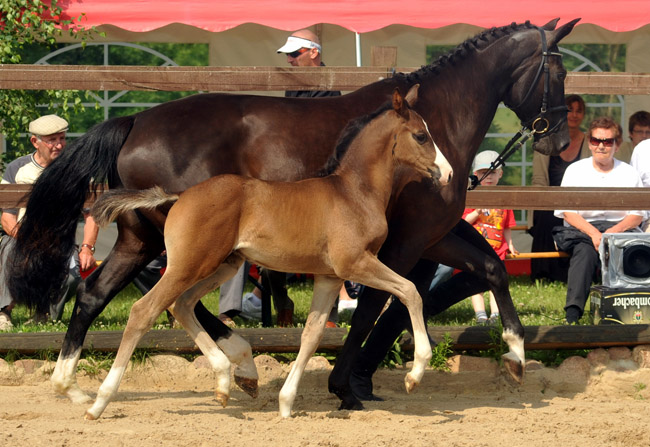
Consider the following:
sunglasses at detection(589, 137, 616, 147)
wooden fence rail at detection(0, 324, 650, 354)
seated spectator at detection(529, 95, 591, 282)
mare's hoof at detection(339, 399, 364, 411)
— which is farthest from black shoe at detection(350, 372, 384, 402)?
seated spectator at detection(529, 95, 591, 282)

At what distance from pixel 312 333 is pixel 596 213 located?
145 inches

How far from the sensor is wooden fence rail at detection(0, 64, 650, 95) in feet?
19.6

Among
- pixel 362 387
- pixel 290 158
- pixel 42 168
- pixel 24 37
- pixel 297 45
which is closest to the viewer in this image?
pixel 290 158

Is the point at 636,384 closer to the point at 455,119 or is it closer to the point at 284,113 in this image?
the point at 455,119

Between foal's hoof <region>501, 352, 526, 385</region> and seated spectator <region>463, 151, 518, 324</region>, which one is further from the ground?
seated spectator <region>463, 151, 518, 324</region>

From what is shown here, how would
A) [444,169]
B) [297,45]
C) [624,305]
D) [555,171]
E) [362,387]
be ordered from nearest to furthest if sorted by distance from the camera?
[444,169] < [362,387] < [624,305] < [297,45] < [555,171]

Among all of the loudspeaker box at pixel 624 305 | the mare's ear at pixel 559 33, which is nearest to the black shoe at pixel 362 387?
the loudspeaker box at pixel 624 305

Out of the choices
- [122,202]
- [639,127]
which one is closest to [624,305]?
[639,127]

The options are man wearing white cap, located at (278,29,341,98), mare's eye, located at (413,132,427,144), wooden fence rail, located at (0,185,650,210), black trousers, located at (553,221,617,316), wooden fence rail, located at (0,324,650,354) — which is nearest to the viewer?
mare's eye, located at (413,132,427,144)

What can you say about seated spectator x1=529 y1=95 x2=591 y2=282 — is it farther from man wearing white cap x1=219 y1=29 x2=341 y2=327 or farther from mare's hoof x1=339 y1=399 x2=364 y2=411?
mare's hoof x1=339 y1=399 x2=364 y2=411

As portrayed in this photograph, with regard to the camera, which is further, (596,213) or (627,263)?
(596,213)

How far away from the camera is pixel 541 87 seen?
5535 millimetres

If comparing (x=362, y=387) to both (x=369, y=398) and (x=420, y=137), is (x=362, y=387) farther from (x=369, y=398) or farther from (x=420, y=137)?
(x=420, y=137)

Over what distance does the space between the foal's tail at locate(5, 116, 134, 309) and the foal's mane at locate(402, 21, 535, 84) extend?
1.62 metres
